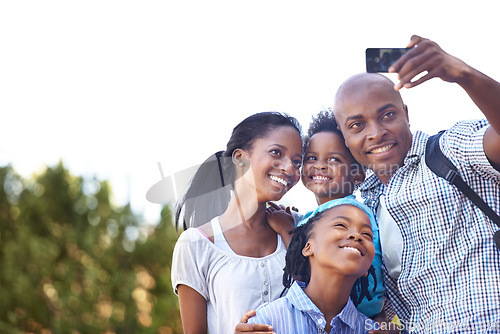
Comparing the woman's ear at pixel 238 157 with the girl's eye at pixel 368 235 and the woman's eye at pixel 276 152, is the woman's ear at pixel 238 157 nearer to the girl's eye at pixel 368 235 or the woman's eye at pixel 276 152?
the woman's eye at pixel 276 152

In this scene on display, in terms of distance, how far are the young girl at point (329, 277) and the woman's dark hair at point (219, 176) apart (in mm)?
556

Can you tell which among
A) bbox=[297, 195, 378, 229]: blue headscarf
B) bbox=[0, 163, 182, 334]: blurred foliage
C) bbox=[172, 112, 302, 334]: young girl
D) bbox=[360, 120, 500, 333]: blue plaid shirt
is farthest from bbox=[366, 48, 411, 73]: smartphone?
bbox=[0, 163, 182, 334]: blurred foliage

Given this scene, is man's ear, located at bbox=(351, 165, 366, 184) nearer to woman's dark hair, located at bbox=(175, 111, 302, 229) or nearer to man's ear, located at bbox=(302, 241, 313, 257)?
woman's dark hair, located at bbox=(175, 111, 302, 229)

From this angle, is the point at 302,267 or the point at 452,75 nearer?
the point at 452,75

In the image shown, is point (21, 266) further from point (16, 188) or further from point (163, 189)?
point (163, 189)

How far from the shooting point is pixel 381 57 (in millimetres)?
2119

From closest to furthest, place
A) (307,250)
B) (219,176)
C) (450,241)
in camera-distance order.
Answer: (450,241)
(307,250)
(219,176)

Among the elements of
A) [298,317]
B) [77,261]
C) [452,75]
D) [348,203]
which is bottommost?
[77,261]

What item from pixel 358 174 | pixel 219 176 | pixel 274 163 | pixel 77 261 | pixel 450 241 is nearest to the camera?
pixel 450 241

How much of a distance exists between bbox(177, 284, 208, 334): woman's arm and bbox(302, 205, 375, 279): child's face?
516mm

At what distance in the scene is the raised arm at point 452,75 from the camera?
1.92 meters

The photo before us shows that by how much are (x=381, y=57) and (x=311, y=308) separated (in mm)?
1002

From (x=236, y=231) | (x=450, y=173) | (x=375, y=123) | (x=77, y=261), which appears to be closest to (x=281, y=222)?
(x=236, y=231)

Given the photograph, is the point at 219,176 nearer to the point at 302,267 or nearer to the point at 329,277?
the point at 302,267
